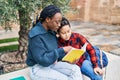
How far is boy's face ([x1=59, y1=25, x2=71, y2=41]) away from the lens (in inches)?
130

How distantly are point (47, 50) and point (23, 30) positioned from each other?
2.50m

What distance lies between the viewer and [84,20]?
1081 cm

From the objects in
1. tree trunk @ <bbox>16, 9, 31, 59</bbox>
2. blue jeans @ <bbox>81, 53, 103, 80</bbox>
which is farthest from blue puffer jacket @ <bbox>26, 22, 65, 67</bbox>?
tree trunk @ <bbox>16, 9, 31, 59</bbox>

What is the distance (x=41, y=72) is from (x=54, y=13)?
28.7 inches

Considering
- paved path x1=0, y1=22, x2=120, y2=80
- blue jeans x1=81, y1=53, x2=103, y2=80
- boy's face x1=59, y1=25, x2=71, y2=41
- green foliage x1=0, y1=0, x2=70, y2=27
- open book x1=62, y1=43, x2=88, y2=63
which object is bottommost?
paved path x1=0, y1=22, x2=120, y2=80

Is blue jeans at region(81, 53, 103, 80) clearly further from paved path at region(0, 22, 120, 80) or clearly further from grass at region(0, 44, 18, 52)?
grass at region(0, 44, 18, 52)

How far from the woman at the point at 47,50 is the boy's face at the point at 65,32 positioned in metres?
0.10

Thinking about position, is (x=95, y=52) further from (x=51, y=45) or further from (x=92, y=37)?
(x=92, y=37)

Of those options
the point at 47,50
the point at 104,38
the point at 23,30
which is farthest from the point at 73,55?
the point at 104,38

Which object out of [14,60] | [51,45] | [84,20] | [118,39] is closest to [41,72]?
[51,45]

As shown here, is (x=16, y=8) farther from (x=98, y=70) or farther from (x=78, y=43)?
(x=98, y=70)

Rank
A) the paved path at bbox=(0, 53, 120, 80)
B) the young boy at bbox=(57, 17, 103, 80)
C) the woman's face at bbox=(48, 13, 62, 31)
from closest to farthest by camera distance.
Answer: the woman's face at bbox=(48, 13, 62, 31) < the young boy at bbox=(57, 17, 103, 80) < the paved path at bbox=(0, 53, 120, 80)

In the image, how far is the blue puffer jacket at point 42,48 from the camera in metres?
2.99

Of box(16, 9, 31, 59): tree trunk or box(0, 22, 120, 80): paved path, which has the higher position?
box(16, 9, 31, 59): tree trunk
